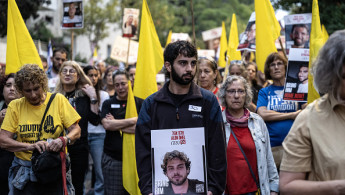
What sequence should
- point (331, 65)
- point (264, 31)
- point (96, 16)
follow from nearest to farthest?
point (331, 65)
point (264, 31)
point (96, 16)

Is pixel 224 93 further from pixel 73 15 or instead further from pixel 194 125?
pixel 73 15

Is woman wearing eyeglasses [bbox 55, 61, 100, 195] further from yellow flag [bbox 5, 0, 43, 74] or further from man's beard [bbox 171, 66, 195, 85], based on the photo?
man's beard [bbox 171, 66, 195, 85]

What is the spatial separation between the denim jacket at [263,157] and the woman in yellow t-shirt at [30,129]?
66.5 inches

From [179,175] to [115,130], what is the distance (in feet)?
9.01

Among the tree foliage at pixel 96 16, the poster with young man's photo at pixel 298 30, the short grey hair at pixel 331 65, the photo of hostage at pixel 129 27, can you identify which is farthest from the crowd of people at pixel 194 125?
the tree foliage at pixel 96 16

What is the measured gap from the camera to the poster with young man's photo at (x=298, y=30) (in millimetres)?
6988

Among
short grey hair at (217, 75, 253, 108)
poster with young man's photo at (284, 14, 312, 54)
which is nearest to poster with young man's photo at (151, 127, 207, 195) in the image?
short grey hair at (217, 75, 253, 108)

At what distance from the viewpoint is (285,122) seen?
5.68 m

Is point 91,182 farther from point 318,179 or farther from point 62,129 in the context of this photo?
point 318,179

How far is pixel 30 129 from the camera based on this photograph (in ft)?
15.6

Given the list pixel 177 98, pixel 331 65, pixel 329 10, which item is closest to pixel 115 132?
pixel 177 98

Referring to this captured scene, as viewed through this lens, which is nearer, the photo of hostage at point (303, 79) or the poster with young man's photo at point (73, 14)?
the photo of hostage at point (303, 79)

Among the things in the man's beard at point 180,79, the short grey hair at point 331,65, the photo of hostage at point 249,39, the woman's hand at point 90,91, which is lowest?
the woman's hand at point 90,91

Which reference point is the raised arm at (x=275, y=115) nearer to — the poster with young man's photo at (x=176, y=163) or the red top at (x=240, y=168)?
the red top at (x=240, y=168)
